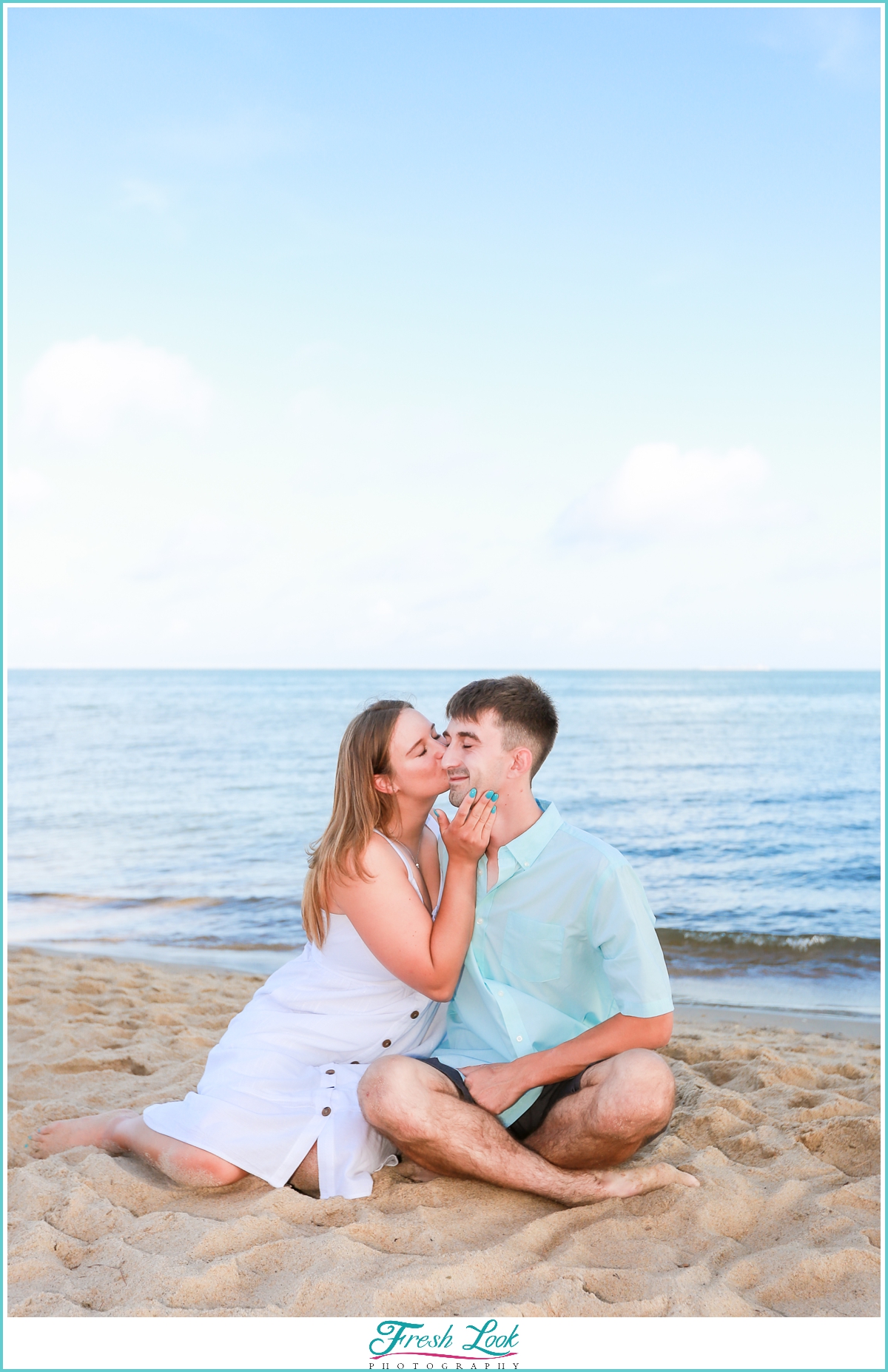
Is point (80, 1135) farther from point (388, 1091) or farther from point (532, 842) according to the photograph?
point (532, 842)

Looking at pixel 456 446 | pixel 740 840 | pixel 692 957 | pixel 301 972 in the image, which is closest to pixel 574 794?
pixel 740 840

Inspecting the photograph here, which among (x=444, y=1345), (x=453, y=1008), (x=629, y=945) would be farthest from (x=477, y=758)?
(x=444, y=1345)

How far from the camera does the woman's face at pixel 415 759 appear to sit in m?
3.41

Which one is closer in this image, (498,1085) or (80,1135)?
Result: (498,1085)

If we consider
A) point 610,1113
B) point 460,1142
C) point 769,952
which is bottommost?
point 769,952

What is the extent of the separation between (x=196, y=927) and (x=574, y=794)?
1102 centimetres

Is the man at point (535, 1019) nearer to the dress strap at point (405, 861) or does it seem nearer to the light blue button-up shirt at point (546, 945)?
the light blue button-up shirt at point (546, 945)

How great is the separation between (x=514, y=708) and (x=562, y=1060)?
1248mm

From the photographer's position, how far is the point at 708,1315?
7.74 feet

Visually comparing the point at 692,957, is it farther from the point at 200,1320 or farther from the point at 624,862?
the point at 200,1320

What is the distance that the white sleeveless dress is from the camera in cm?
316

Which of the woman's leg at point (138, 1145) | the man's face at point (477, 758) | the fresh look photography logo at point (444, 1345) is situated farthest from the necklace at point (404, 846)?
the fresh look photography logo at point (444, 1345)

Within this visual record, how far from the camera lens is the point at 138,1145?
11.2ft

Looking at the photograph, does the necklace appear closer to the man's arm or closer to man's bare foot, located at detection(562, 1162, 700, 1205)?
the man's arm
